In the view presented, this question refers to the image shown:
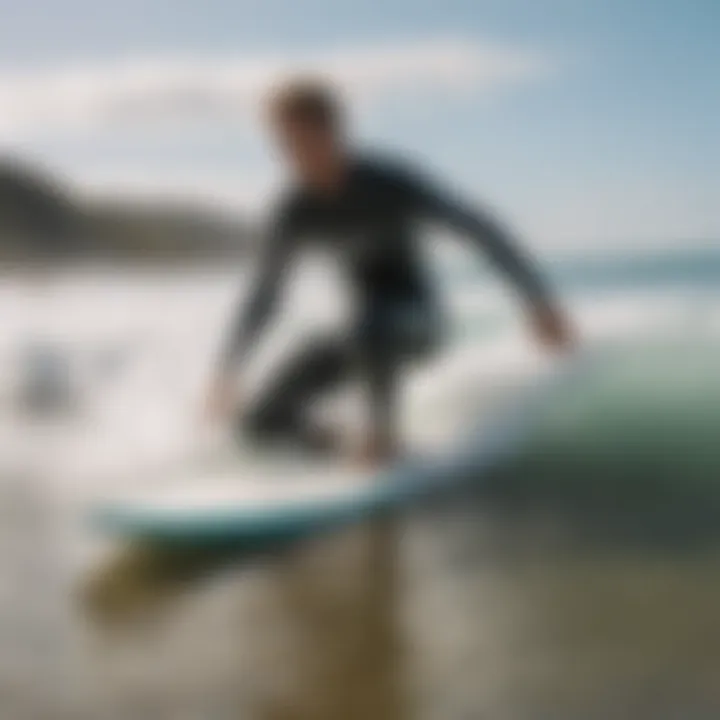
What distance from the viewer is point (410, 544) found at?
4.27 feet

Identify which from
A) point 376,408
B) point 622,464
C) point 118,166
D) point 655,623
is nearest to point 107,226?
point 118,166

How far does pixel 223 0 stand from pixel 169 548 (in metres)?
0.61

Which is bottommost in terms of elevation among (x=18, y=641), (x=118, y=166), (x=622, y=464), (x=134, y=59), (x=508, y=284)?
(x=18, y=641)

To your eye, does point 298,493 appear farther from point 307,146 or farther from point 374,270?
point 307,146

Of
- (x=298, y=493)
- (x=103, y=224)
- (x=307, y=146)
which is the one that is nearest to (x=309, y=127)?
(x=307, y=146)

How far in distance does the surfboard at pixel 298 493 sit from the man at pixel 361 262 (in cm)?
4

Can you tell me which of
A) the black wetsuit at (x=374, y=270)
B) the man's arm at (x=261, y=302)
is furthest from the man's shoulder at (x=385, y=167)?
the man's arm at (x=261, y=302)

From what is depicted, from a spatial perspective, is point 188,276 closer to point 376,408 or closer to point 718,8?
point 376,408

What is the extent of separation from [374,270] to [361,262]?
0.02 m

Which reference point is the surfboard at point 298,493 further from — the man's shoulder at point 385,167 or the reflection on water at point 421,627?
the man's shoulder at point 385,167

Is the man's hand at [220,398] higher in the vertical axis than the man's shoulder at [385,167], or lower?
lower

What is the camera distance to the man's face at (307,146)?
1285 millimetres

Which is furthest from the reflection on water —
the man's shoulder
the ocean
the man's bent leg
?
the man's shoulder

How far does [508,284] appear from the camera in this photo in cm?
129
